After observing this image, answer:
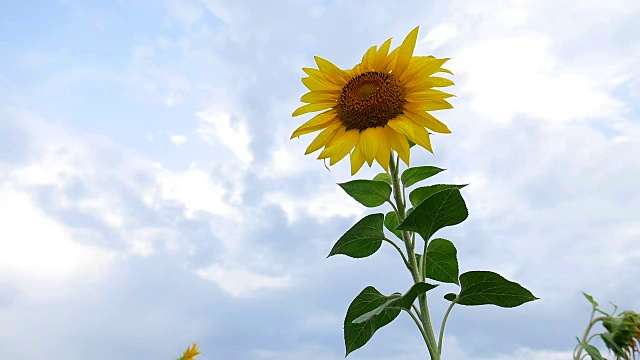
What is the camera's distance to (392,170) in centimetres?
269

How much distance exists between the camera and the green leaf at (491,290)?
8.32ft

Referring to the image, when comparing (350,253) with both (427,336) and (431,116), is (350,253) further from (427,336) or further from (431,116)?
(431,116)

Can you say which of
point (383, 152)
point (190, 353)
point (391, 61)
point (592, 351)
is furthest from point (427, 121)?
point (190, 353)

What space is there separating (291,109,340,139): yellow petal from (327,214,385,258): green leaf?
41 centimetres

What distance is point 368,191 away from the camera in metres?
2.72

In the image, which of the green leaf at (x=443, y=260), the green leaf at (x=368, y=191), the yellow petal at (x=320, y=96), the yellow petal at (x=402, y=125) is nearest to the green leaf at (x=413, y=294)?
the green leaf at (x=443, y=260)

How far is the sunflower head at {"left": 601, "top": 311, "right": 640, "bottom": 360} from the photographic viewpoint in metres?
2.27

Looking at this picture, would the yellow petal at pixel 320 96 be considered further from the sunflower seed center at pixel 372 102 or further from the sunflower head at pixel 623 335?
the sunflower head at pixel 623 335

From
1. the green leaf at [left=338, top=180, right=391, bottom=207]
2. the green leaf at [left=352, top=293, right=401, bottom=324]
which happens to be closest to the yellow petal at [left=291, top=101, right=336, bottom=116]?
the green leaf at [left=338, top=180, right=391, bottom=207]

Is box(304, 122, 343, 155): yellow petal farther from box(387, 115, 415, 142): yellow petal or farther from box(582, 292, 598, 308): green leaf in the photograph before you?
box(582, 292, 598, 308): green leaf

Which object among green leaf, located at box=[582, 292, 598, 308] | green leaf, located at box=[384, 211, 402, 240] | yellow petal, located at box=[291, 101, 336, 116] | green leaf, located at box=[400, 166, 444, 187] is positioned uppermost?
yellow petal, located at box=[291, 101, 336, 116]

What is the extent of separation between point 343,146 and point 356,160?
0.08 metres

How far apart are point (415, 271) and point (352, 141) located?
0.54 metres

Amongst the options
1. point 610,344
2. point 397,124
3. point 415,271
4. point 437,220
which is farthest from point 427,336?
point 397,124
